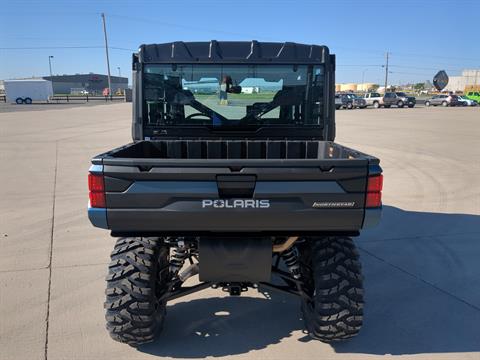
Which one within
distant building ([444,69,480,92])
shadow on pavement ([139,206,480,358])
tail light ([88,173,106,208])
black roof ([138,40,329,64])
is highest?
distant building ([444,69,480,92])

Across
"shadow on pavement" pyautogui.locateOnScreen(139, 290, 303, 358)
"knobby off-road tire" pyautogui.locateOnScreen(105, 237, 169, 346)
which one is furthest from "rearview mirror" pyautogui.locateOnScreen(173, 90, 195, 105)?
"shadow on pavement" pyautogui.locateOnScreen(139, 290, 303, 358)

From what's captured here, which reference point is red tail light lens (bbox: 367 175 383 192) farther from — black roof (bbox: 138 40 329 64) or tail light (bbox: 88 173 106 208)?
black roof (bbox: 138 40 329 64)

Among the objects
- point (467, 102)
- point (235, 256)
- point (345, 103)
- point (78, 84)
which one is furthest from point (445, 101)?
point (78, 84)

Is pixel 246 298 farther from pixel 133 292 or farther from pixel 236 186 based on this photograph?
pixel 236 186

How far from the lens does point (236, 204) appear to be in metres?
2.50

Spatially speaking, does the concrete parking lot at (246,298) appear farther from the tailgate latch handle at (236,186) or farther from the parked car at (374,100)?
the parked car at (374,100)

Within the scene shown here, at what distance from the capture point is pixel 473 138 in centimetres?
1706

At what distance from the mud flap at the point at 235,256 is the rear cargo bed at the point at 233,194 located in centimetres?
19

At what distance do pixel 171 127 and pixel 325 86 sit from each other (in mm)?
1675

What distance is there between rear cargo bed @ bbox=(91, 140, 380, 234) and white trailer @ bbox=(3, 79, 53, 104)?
6459cm

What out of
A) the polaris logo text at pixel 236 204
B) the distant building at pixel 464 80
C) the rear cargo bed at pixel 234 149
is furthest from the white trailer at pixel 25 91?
the distant building at pixel 464 80

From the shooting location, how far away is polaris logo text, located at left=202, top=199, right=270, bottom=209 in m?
2.49

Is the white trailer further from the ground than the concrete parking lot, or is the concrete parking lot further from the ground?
the white trailer

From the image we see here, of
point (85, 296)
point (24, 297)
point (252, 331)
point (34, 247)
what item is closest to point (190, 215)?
point (252, 331)
